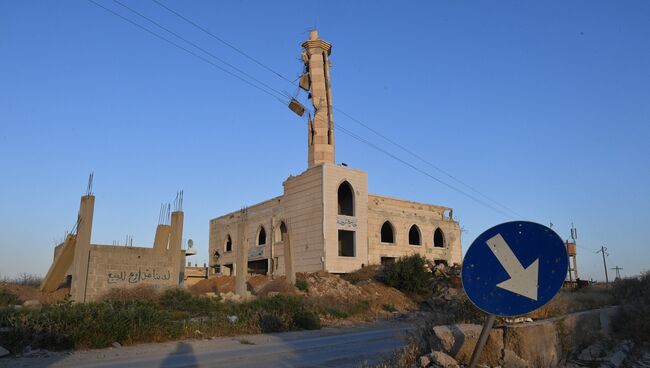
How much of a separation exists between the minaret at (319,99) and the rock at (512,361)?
37792 mm

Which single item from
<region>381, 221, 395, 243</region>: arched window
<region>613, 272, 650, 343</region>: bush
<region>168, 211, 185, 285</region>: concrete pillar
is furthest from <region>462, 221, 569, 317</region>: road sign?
<region>381, 221, 395, 243</region>: arched window

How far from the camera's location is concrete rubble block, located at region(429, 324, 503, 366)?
4.68 m

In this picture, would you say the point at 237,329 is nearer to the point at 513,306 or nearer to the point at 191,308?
the point at 191,308

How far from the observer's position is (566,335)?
211 inches

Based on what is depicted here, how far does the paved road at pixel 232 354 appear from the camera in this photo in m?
8.76

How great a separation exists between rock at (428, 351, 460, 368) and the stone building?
31274 millimetres

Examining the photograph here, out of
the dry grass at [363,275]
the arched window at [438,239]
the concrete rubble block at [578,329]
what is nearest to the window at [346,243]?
the dry grass at [363,275]

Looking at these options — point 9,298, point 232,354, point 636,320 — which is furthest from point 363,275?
point 636,320

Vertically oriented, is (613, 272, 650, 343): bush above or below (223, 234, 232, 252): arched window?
below

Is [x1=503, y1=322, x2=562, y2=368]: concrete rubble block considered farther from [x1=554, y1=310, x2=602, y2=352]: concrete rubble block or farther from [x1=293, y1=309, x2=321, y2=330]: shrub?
[x1=293, y1=309, x2=321, y2=330]: shrub

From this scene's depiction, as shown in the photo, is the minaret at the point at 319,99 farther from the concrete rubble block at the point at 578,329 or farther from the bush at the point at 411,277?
the concrete rubble block at the point at 578,329

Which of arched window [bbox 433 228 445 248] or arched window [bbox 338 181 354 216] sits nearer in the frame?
arched window [bbox 338 181 354 216]

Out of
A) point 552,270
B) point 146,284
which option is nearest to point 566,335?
point 552,270

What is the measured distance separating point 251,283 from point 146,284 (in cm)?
1324
